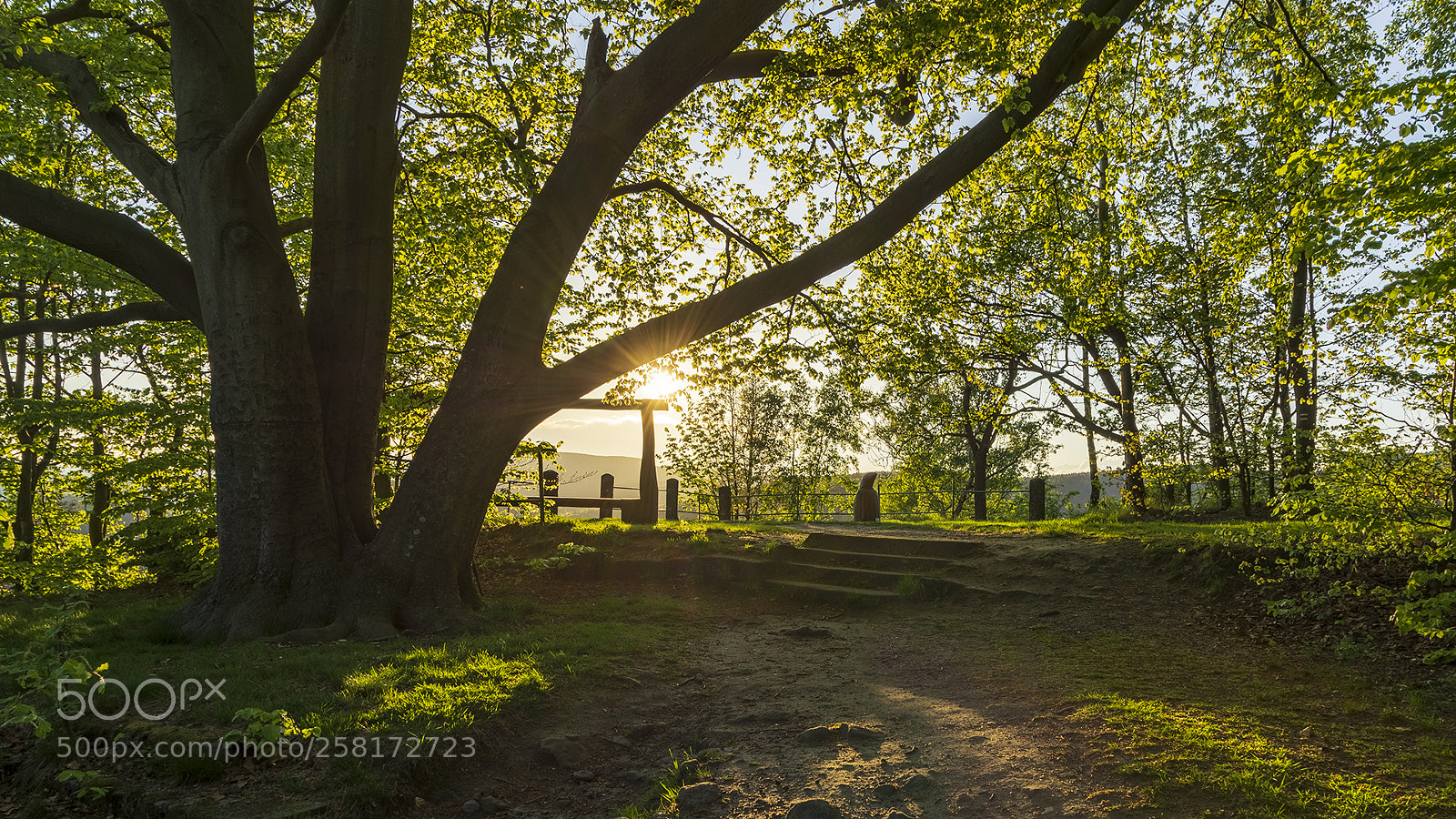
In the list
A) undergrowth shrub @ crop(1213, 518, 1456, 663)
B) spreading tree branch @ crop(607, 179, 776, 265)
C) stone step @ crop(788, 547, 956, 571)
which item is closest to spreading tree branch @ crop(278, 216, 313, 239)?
spreading tree branch @ crop(607, 179, 776, 265)

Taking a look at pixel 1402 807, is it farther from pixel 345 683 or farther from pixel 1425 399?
pixel 345 683

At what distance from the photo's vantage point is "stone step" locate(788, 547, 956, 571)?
901cm

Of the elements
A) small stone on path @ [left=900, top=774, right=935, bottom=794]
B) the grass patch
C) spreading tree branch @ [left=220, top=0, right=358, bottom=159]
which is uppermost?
spreading tree branch @ [left=220, top=0, right=358, bottom=159]

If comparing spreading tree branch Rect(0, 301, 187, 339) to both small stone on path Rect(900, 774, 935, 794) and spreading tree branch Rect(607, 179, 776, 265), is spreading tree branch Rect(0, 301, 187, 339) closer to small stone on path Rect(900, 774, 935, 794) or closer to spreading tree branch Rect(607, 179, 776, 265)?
spreading tree branch Rect(607, 179, 776, 265)

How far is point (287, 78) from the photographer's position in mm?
5449

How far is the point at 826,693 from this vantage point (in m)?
5.13

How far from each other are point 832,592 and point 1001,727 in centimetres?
437

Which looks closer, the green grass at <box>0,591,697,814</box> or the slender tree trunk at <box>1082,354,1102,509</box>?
the green grass at <box>0,591,697,814</box>

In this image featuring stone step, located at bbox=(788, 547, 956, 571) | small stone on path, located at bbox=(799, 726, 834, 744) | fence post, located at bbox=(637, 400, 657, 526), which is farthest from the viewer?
fence post, located at bbox=(637, 400, 657, 526)

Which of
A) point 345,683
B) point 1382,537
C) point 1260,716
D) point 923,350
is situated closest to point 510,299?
point 345,683

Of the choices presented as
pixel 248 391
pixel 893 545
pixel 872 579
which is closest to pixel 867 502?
pixel 893 545

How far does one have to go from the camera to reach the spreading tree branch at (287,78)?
516 centimetres

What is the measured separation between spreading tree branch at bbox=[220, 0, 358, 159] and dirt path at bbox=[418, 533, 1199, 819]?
17.1 feet

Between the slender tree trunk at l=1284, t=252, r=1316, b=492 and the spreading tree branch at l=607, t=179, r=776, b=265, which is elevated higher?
the spreading tree branch at l=607, t=179, r=776, b=265
